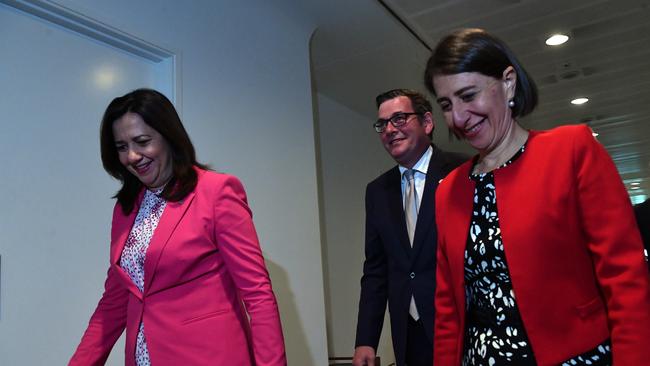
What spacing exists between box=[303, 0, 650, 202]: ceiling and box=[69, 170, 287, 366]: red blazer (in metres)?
1.91

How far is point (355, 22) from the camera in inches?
144

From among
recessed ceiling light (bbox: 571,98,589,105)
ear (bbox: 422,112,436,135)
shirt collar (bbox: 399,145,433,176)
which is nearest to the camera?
shirt collar (bbox: 399,145,433,176)

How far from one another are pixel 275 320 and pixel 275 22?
231cm

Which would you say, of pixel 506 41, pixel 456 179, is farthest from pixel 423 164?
pixel 506 41

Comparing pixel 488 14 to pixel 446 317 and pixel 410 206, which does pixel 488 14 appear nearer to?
pixel 410 206

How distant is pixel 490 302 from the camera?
1085 millimetres

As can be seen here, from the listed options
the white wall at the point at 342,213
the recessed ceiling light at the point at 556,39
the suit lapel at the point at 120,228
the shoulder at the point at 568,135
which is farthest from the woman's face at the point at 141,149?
the recessed ceiling light at the point at 556,39

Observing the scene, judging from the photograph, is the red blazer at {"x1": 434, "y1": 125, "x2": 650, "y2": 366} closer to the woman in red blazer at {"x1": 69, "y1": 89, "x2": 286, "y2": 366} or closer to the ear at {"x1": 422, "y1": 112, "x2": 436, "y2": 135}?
the woman in red blazer at {"x1": 69, "y1": 89, "x2": 286, "y2": 366}

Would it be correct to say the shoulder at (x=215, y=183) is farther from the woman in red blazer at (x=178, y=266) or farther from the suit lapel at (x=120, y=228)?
the suit lapel at (x=120, y=228)

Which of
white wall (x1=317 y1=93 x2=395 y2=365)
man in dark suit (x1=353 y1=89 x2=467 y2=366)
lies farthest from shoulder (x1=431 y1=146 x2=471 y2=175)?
white wall (x1=317 y1=93 x2=395 y2=365)

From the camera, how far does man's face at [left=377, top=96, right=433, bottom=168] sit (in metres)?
2.03

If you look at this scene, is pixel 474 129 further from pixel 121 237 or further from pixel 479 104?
pixel 121 237

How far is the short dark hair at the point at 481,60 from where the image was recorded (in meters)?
1.11

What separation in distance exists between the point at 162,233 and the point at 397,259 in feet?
2.97
